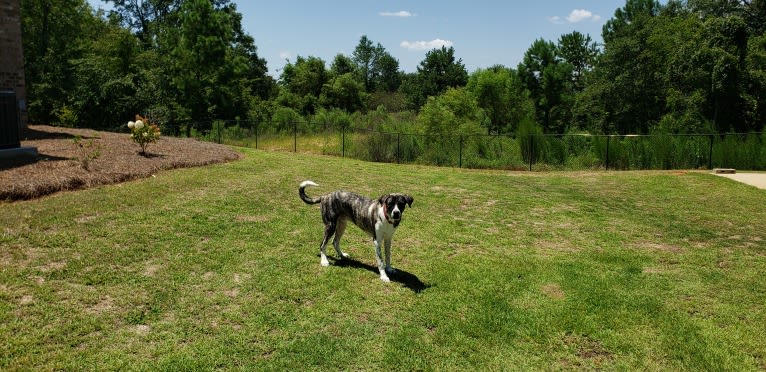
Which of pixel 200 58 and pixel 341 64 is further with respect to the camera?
pixel 341 64

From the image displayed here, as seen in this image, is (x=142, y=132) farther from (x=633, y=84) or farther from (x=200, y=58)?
(x=633, y=84)

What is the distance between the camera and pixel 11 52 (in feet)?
53.6

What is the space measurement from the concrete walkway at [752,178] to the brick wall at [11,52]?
23090 mm

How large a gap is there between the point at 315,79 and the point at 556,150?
32.4 meters

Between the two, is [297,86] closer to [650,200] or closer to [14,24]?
[14,24]

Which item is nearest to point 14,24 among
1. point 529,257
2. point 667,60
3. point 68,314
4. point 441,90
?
point 68,314

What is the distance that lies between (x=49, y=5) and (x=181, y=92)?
865 centimetres

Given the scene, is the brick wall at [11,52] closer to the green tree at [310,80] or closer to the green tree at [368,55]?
the green tree at [310,80]

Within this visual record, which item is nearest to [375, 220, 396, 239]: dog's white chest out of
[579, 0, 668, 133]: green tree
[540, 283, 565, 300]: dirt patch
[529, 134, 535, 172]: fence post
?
[540, 283, 565, 300]: dirt patch

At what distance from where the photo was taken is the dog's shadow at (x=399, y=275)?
21.6ft

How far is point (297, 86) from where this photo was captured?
165 feet

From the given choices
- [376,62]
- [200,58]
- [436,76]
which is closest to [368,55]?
[376,62]

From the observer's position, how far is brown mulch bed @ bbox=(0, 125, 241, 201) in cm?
980

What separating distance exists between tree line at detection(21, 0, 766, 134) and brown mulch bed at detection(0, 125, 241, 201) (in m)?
12.1
